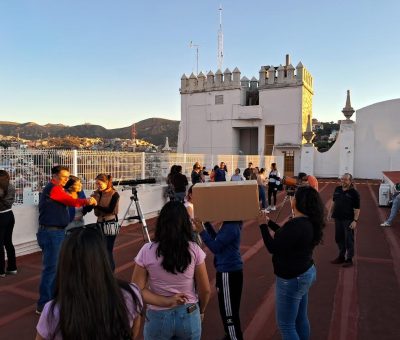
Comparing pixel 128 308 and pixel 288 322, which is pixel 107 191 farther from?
pixel 128 308

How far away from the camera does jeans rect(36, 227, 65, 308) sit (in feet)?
15.0

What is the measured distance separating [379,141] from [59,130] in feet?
275

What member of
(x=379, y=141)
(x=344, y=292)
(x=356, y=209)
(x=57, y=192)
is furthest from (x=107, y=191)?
(x=379, y=141)

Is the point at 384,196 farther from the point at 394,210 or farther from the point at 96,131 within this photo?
the point at 96,131

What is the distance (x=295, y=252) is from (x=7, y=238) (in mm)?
5237

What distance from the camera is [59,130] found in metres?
93.9

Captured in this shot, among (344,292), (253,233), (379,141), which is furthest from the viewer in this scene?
(379,141)

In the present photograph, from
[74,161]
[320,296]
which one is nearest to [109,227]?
[320,296]

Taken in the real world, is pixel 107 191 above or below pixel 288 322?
above

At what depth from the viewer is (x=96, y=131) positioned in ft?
326

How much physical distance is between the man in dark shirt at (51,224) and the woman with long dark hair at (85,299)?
3.26 m

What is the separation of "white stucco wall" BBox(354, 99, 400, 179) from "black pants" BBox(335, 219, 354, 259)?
78.4 feet

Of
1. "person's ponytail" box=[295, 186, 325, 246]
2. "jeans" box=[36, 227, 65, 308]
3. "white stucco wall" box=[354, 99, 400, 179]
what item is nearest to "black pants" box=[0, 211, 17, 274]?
"jeans" box=[36, 227, 65, 308]

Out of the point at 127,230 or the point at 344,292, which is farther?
the point at 127,230
